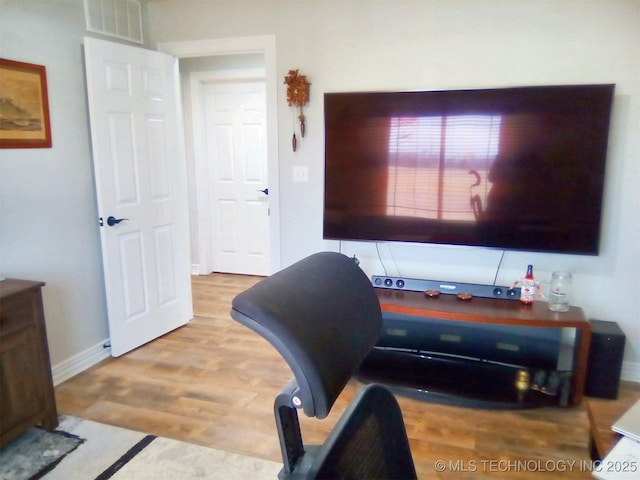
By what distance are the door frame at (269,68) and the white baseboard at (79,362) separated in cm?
129

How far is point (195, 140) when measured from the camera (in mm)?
4715

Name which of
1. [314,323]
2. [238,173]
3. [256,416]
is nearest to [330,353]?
[314,323]

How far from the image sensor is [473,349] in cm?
286

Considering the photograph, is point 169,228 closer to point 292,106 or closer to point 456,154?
point 292,106

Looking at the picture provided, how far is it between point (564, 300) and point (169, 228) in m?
2.70

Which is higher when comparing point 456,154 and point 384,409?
point 456,154

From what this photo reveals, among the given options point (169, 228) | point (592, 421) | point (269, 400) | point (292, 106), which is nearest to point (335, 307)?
point (592, 421)

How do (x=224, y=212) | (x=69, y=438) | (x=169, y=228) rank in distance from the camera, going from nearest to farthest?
(x=69, y=438), (x=169, y=228), (x=224, y=212)

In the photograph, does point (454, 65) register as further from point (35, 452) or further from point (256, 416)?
point (35, 452)

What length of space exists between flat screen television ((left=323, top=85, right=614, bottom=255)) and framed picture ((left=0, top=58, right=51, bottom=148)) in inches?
64.7

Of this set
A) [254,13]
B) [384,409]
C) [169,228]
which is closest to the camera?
[384,409]

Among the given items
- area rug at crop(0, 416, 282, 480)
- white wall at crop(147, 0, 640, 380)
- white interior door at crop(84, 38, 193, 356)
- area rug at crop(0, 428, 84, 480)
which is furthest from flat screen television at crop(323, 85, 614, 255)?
area rug at crop(0, 428, 84, 480)

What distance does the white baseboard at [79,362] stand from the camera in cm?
273

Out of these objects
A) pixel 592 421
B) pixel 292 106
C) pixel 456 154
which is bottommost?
pixel 592 421
